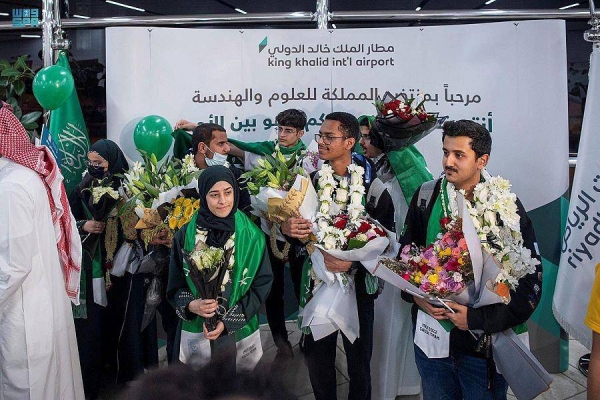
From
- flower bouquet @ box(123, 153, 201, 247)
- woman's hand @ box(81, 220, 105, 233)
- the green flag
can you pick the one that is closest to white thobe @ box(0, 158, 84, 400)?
flower bouquet @ box(123, 153, 201, 247)

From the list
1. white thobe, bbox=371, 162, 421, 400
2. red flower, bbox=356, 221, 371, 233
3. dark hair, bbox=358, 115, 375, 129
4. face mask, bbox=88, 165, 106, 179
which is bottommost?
white thobe, bbox=371, 162, 421, 400

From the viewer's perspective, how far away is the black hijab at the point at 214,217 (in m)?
2.95

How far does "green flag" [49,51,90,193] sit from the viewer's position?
434 centimetres

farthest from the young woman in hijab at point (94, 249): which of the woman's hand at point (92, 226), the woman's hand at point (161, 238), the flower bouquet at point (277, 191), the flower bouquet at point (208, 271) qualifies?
the flower bouquet at point (208, 271)

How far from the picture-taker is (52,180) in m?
3.04

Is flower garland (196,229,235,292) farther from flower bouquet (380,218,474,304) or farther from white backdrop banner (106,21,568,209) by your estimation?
white backdrop banner (106,21,568,209)

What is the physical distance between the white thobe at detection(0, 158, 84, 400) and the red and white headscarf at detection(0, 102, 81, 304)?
6cm

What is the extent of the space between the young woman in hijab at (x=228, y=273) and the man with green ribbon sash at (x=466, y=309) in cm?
71

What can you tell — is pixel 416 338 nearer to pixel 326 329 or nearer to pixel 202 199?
pixel 326 329

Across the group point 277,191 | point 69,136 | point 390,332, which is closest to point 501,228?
point 277,191

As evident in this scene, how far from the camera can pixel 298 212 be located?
3.16 metres

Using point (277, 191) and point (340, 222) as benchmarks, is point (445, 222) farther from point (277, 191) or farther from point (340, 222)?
point (277, 191)

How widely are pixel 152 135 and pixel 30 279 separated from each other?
58.4 inches

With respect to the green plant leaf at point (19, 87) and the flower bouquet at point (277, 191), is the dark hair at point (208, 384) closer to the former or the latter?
the flower bouquet at point (277, 191)
